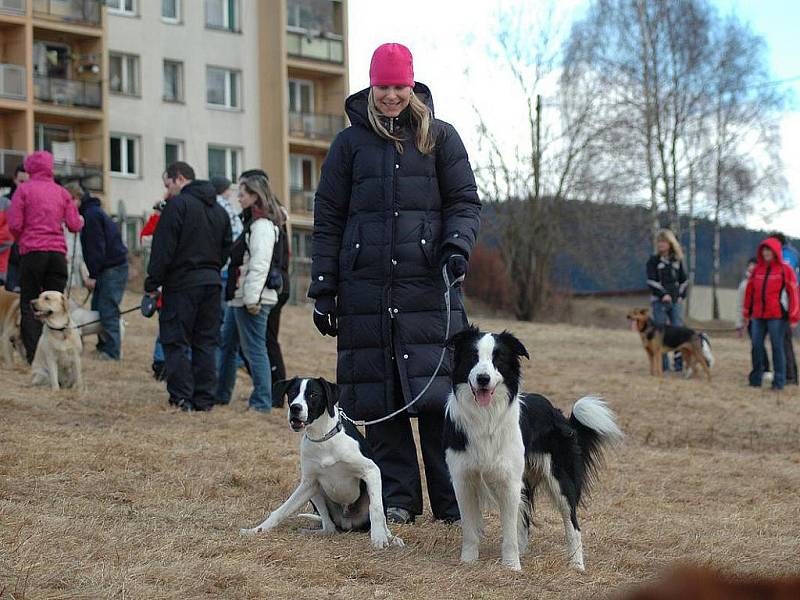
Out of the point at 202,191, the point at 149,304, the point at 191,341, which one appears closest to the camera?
the point at 202,191

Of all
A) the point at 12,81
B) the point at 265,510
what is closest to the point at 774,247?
the point at 265,510

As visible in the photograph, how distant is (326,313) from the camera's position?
6684 mm

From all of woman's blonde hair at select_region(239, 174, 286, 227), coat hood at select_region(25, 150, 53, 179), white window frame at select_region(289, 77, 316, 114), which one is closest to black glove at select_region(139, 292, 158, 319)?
woman's blonde hair at select_region(239, 174, 286, 227)

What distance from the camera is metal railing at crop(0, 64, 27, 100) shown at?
3556cm

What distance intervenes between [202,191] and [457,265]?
16.9 feet

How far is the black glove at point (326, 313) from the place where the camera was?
21.9ft

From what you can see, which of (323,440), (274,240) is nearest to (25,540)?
(323,440)

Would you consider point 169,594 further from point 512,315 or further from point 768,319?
point 512,315

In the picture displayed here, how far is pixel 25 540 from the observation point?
5422 millimetres

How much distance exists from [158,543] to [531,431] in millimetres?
1805

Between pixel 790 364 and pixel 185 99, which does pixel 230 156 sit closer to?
pixel 185 99

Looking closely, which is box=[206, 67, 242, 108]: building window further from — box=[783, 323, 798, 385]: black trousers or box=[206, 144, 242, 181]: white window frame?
box=[783, 323, 798, 385]: black trousers

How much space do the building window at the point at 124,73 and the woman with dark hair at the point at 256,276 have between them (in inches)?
1161

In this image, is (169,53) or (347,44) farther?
(347,44)
